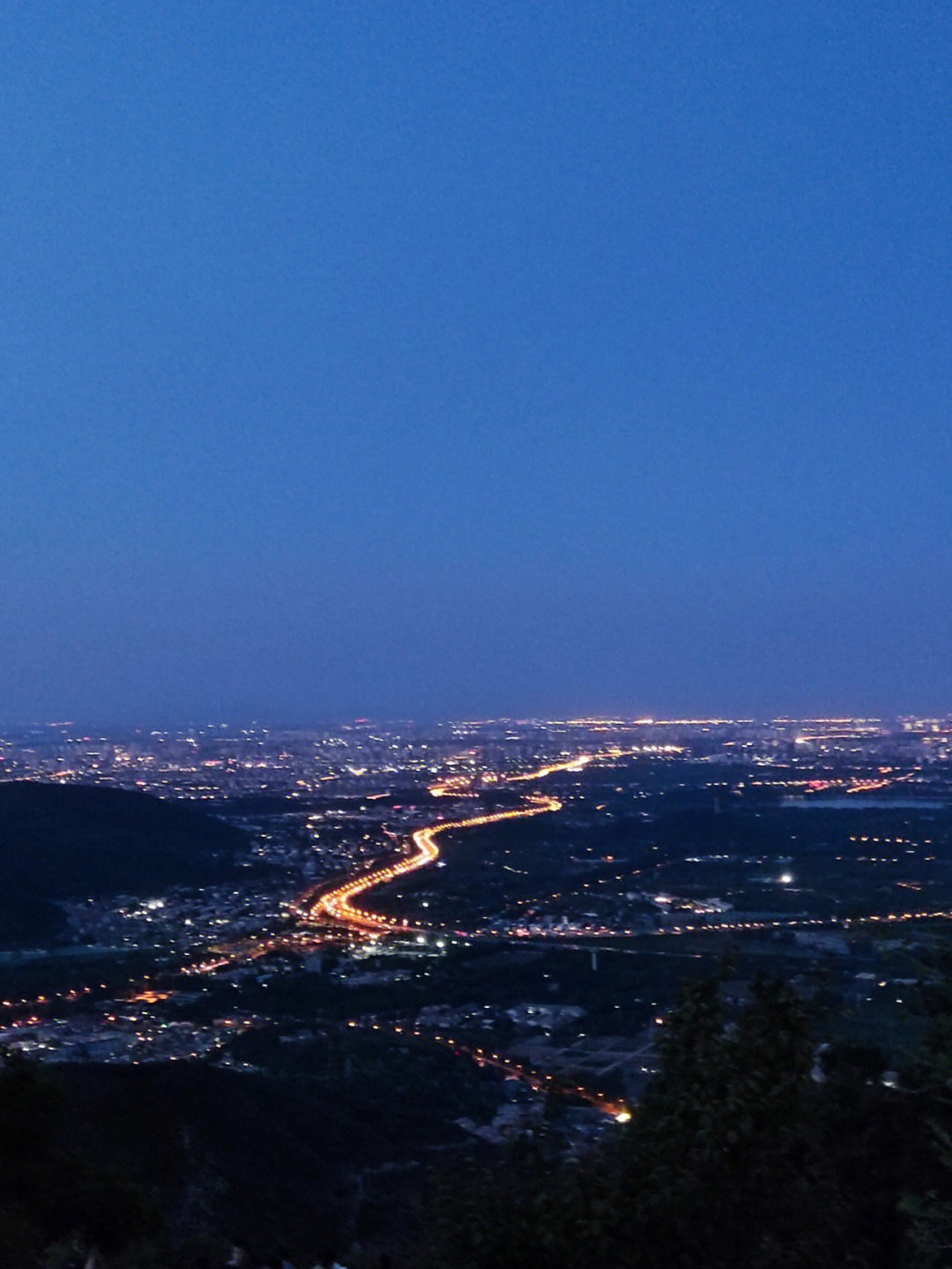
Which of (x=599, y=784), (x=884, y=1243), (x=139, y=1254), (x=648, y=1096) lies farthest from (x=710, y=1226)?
(x=599, y=784)

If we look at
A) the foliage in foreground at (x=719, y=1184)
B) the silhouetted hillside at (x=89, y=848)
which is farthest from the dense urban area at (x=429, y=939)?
the foliage in foreground at (x=719, y=1184)

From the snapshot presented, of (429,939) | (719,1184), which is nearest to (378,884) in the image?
(429,939)

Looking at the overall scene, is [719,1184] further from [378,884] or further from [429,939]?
[378,884]

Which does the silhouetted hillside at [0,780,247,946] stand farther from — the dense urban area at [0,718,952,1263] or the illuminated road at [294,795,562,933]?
the illuminated road at [294,795,562,933]

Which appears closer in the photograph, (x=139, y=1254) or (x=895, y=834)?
(x=139, y=1254)

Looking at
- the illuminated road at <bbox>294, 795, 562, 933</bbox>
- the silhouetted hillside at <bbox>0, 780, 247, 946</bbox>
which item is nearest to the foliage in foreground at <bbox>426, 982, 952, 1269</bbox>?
the illuminated road at <bbox>294, 795, 562, 933</bbox>

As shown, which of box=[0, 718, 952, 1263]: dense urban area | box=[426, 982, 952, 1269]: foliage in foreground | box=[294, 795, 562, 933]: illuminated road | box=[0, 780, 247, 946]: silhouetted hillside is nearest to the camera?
box=[426, 982, 952, 1269]: foliage in foreground

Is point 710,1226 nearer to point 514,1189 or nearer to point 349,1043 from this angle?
point 514,1189

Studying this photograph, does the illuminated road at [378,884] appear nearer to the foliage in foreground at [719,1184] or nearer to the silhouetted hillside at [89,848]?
the silhouetted hillside at [89,848]
